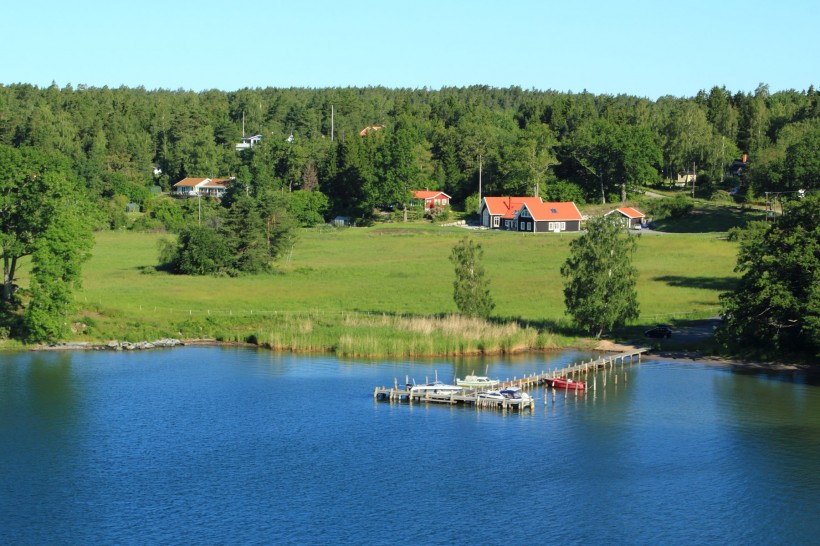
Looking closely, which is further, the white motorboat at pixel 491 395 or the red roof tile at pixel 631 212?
the red roof tile at pixel 631 212

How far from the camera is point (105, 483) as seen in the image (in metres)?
49.3

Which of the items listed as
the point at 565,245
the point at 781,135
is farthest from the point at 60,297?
the point at 781,135

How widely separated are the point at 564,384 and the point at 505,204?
325ft

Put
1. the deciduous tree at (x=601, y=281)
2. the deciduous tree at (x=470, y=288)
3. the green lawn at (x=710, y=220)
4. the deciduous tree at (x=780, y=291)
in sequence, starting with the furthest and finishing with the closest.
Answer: the green lawn at (x=710, y=220) → the deciduous tree at (x=470, y=288) → the deciduous tree at (x=601, y=281) → the deciduous tree at (x=780, y=291)

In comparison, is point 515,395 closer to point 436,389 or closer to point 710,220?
point 436,389

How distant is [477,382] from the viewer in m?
Answer: 66.7

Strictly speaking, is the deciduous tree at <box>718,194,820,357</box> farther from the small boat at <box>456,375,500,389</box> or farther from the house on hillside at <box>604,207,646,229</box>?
the house on hillside at <box>604,207,646,229</box>

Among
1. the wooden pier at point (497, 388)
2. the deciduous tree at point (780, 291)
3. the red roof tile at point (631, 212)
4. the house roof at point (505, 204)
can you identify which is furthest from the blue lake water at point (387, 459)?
the house roof at point (505, 204)

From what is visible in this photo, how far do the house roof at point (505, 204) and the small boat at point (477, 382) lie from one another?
96271 mm

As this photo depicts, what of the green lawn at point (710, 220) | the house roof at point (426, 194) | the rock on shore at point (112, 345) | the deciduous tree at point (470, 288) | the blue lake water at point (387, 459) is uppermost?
the house roof at point (426, 194)

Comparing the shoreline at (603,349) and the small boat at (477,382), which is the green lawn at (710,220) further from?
the small boat at (477,382)

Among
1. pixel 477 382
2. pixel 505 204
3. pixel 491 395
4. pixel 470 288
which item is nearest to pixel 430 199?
pixel 505 204

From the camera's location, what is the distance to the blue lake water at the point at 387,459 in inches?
1738

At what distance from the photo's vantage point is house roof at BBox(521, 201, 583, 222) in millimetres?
156000
